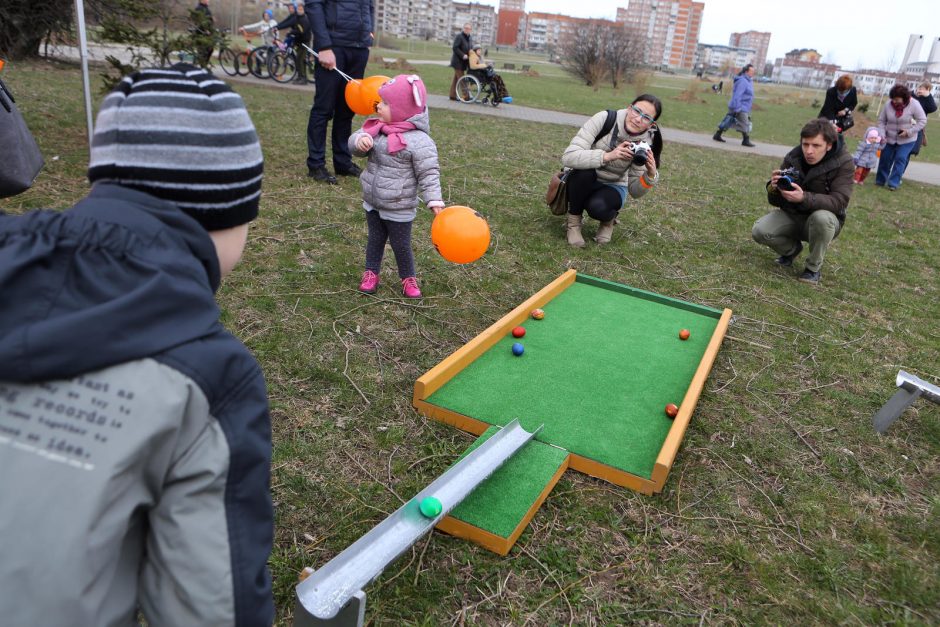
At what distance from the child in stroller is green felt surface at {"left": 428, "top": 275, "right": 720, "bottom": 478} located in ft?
41.0

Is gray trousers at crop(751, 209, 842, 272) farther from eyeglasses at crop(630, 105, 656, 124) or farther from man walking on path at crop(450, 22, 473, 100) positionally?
man walking on path at crop(450, 22, 473, 100)

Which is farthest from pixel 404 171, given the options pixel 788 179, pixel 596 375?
pixel 788 179

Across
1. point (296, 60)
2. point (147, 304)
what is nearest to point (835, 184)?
point (147, 304)

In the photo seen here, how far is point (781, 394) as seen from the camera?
406cm

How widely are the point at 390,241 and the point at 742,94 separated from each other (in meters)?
12.8

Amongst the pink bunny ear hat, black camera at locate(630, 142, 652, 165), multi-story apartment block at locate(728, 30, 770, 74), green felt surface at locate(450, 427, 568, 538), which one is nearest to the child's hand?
the pink bunny ear hat

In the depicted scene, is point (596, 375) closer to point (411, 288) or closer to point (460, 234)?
point (460, 234)

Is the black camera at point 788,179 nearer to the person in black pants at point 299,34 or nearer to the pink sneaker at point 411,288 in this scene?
the pink sneaker at point 411,288

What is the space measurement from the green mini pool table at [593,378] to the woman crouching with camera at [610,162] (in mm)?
1349

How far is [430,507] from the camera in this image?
93.7 inches

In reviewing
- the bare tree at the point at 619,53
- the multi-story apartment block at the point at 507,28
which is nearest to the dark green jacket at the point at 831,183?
the bare tree at the point at 619,53

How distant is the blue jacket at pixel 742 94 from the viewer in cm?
1441

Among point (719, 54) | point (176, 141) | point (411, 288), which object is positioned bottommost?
point (411, 288)

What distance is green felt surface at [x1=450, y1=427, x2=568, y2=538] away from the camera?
265 centimetres
